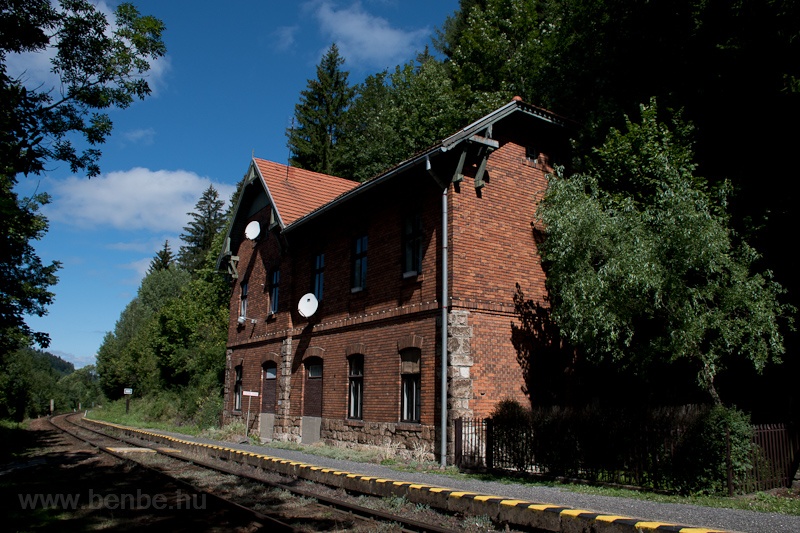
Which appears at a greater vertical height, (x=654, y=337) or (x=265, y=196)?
(x=265, y=196)

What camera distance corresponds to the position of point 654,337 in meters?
12.6

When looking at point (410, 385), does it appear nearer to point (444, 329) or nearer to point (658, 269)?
point (444, 329)

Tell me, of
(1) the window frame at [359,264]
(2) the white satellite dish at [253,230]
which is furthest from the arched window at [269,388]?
(1) the window frame at [359,264]

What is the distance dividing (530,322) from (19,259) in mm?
18029

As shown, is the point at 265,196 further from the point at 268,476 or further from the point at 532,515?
the point at 532,515

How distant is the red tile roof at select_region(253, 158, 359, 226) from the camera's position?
2186 cm

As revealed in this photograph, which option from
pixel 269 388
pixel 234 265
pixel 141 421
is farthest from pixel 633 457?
pixel 141 421

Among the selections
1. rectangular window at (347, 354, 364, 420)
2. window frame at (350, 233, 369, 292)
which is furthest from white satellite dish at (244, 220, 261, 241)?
rectangular window at (347, 354, 364, 420)

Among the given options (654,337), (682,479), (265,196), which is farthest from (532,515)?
(265,196)

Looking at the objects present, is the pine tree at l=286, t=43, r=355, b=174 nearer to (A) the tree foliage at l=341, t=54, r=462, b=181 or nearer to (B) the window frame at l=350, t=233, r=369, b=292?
(A) the tree foliage at l=341, t=54, r=462, b=181

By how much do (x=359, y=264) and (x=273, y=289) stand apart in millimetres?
6234

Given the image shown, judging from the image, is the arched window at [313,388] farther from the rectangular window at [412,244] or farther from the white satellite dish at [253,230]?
the white satellite dish at [253,230]

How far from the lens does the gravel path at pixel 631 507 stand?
290 inches

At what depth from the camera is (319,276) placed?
774 inches
